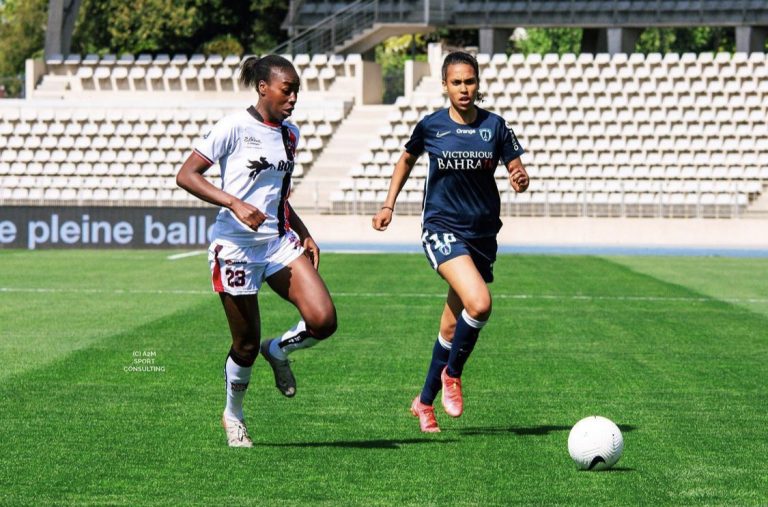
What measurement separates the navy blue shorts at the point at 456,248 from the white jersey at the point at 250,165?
111 cm

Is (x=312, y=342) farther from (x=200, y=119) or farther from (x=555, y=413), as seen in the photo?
(x=200, y=119)

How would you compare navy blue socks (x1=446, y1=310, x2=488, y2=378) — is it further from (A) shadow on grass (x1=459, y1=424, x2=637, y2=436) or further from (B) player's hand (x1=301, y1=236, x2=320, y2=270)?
(B) player's hand (x1=301, y1=236, x2=320, y2=270)

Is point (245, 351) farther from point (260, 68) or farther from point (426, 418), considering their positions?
point (260, 68)

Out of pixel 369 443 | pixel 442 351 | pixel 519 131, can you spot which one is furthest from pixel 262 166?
pixel 519 131

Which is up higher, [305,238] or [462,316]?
[305,238]

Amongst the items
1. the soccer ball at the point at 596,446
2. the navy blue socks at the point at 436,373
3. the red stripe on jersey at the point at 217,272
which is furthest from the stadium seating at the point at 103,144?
the soccer ball at the point at 596,446

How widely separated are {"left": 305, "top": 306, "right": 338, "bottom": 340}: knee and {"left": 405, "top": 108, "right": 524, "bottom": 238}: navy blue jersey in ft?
3.69

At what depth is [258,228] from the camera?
7.10 metres

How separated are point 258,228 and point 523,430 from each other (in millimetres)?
2027

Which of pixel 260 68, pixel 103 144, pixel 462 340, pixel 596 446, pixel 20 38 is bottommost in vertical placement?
pixel 103 144

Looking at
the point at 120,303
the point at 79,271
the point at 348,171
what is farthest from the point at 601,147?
the point at 120,303

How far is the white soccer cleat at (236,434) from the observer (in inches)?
291

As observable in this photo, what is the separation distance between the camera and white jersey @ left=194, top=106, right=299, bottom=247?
7.14 meters

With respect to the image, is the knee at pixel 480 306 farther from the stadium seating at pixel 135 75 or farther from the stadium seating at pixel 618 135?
the stadium seating at pixel 135 75
